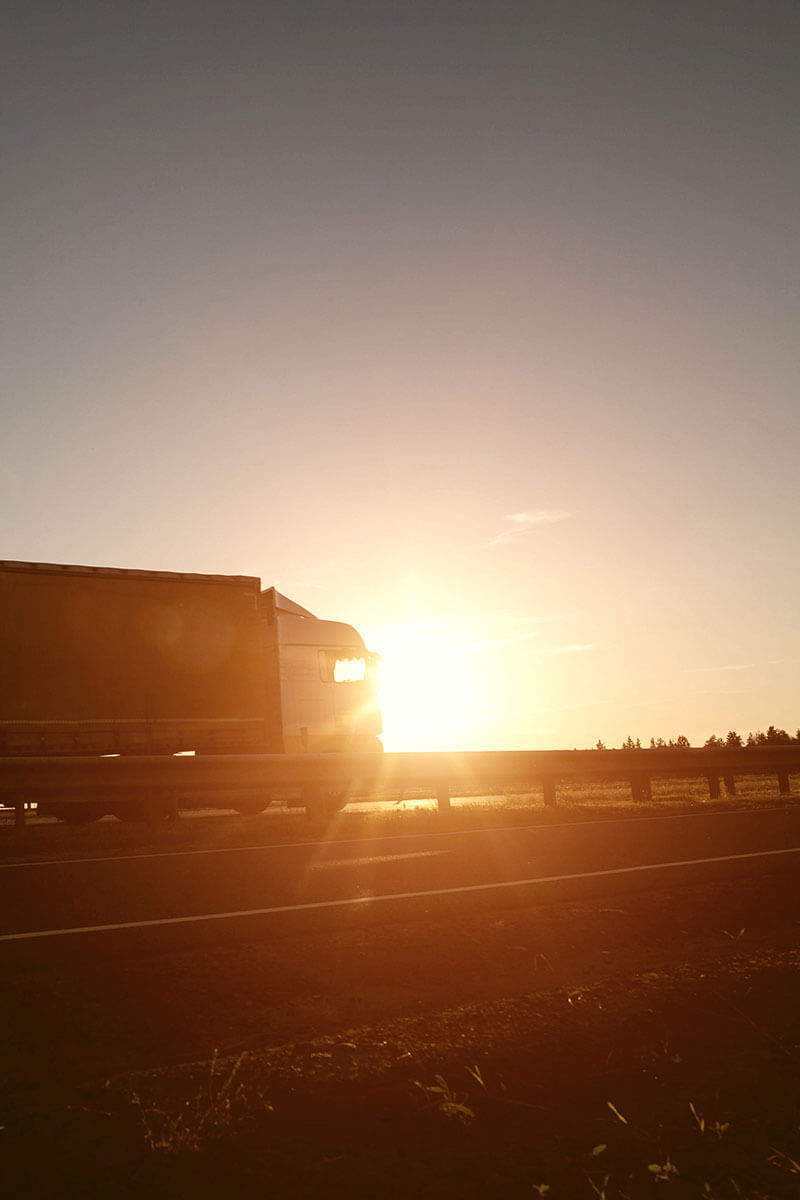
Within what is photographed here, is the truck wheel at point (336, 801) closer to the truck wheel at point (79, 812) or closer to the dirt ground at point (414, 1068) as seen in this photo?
the truck wheel at point (79, 812)

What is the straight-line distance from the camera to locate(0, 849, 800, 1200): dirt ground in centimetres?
220

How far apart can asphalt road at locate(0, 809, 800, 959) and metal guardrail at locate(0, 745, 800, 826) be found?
305cm

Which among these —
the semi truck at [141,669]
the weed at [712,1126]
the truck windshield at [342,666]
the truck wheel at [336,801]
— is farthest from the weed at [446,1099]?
the truck windshield at [342,666]

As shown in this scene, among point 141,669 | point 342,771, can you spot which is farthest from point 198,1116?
point 141,669

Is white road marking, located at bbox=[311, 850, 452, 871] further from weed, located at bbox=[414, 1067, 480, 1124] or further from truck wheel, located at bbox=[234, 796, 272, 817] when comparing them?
truck wheel, located at bbox=[234, 796, 272, 817]

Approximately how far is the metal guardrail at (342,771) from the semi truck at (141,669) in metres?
1.43

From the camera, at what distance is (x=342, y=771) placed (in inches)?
549

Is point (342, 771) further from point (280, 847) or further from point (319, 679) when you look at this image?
point (319, 679)

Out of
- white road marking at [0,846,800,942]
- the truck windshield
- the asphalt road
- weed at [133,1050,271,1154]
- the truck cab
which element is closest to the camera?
weed at [133,1050,271,1154]

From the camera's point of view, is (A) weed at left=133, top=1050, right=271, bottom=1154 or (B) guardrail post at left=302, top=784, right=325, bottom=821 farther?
(B) guardrail post at left=302, top=784, right=325, bottom=821

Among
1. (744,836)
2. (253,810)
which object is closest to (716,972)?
(744,836)

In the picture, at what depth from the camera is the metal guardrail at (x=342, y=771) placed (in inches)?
457

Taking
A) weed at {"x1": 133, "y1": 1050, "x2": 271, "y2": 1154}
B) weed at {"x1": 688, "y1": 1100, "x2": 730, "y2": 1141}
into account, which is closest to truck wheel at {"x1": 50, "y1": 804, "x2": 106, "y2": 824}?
weed at {"x1": 133, "y1": 1050, "x2": 271, "y2": 1154}

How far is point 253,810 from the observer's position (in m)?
17.8
